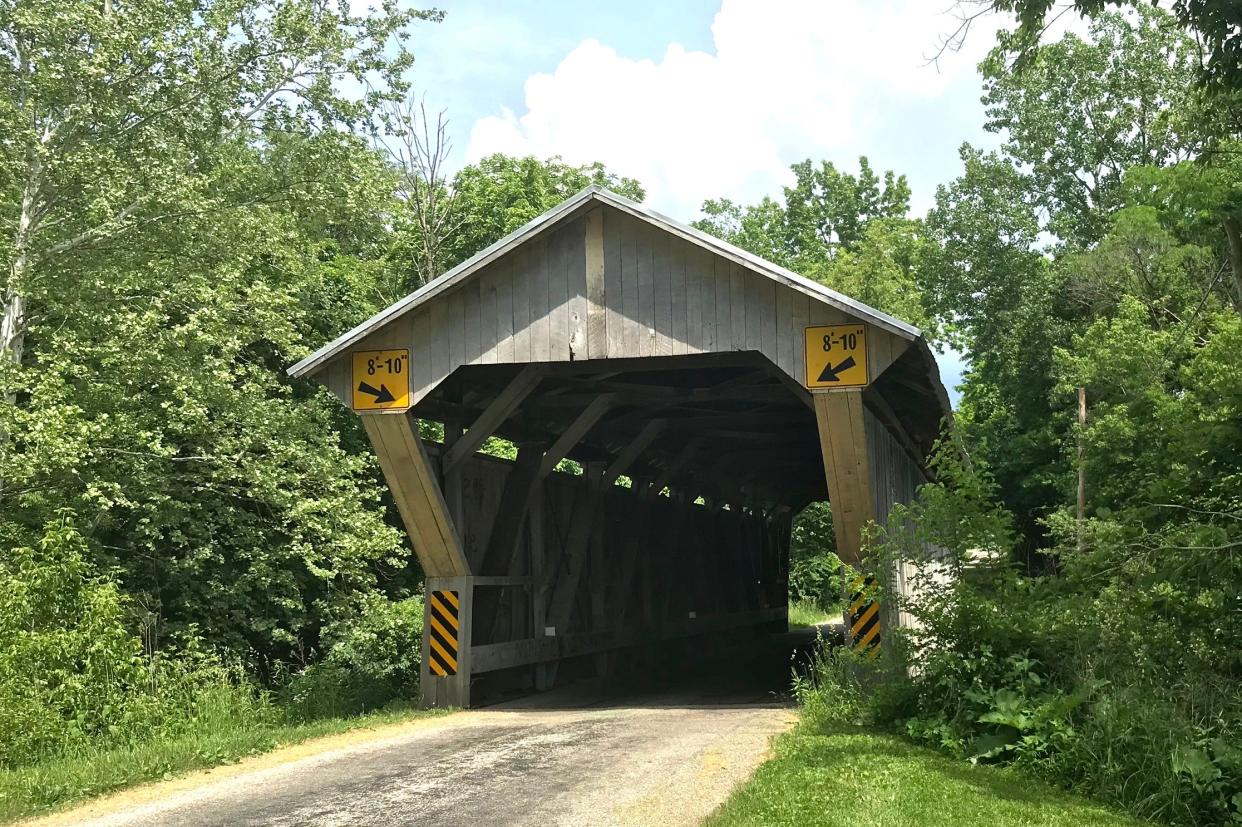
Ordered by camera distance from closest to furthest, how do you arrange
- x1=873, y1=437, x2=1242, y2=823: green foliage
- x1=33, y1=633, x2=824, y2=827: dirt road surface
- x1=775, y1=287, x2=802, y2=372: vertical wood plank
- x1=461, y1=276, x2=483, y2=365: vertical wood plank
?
x1=33, y1=633, x2=824, y2=827: dirt road surface → x1=873, y1=437, x2=1242, y2=823: green foliage → x1=775, y1=287, x2=802, y2=372: vertical wood plank → x1=461, y1=276, x2=483, y2=365: vertical wood plank

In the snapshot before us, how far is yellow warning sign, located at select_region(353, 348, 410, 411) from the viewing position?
11750 mm

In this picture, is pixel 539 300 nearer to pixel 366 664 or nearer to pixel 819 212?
pixel 366 664

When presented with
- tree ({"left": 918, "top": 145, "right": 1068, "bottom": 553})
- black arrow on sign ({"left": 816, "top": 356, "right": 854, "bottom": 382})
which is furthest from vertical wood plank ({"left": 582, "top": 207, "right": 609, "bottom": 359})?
tree ({"left": 918, "top": 145, "right": 1068, "bottom": 553})

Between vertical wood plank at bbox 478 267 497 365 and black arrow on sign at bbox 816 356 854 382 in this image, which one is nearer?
black arrow on sign at bbox 816 356 854 382

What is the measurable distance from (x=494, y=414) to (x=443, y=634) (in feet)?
7.81

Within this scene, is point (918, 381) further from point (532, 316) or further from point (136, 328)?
point (136, 328)

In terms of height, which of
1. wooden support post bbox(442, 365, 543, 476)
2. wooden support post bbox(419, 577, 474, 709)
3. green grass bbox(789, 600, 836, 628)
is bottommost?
green grass bbox(789, 600, 836, 628)

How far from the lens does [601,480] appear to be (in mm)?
17000

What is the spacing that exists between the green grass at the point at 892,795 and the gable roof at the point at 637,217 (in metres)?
3.97

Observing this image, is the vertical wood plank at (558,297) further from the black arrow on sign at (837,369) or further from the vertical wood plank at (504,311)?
the black arrow on sign at (837,369)

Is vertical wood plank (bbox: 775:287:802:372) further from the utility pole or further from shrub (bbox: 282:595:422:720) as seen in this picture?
the utility pole

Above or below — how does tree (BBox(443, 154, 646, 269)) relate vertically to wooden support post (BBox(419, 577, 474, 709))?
above

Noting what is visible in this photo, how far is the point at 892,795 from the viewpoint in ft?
21.7

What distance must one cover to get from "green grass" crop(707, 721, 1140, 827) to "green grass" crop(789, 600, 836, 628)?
3119 cm
